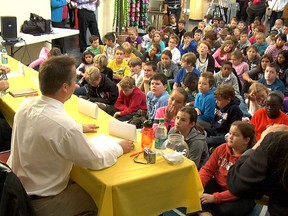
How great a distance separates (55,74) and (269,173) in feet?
3.95

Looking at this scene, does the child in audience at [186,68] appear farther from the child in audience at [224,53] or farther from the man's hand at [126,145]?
the man's hand at [126,145]

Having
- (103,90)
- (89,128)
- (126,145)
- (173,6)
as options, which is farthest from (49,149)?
(173,6)

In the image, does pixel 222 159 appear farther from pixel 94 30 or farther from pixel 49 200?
pixel 94 30

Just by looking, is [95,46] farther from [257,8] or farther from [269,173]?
[257,8]

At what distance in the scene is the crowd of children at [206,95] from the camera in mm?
2885

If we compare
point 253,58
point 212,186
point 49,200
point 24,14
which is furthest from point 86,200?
point 24,14

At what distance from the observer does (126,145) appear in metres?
2.36

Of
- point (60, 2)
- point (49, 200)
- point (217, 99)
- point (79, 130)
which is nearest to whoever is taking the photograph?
point (79, 130)

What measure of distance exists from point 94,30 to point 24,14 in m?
1.97

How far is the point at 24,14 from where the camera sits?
6.86 meters

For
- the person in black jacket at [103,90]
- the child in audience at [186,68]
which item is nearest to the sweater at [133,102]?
the person in black jacket at [103,90]

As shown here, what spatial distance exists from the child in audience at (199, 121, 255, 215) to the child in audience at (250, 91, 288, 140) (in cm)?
76

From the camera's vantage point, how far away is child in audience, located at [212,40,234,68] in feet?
20.7

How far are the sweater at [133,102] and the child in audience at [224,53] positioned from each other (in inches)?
91.0
